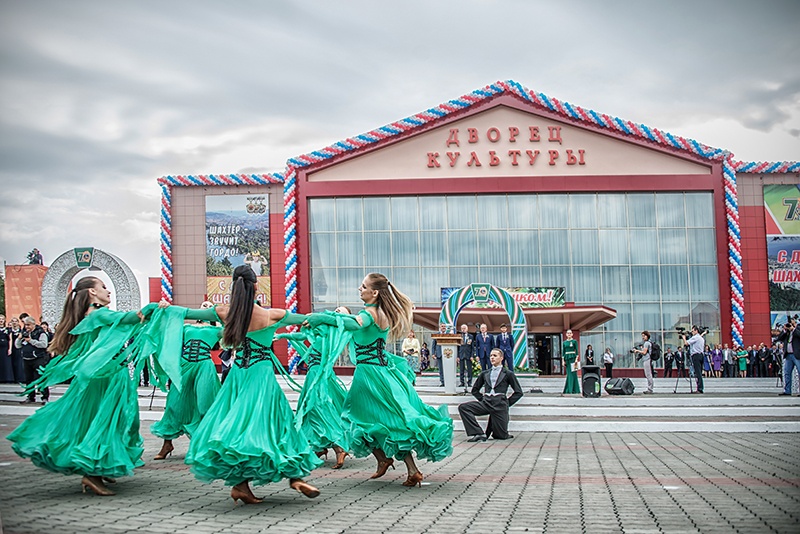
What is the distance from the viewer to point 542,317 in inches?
1551

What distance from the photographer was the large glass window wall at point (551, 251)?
41594mm

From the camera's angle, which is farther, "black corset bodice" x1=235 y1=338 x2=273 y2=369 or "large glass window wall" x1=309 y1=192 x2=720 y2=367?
"large glass window wall" x1=309 y1=192 x2=720 y2=367

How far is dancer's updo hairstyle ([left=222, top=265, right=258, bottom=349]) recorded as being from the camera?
737cm

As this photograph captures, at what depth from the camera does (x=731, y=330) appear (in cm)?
4034

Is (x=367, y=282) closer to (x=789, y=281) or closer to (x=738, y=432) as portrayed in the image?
(x=738, y=432)

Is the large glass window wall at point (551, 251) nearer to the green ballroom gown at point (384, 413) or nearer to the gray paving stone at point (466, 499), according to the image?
the gray paving stone at point (466, 499)

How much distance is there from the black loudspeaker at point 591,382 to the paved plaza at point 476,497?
865 cm

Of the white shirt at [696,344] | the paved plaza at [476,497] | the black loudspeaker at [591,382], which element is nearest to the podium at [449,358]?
the black loudspeaker at [591,382]

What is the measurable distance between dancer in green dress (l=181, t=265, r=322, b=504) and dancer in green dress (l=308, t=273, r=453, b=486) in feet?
2.20

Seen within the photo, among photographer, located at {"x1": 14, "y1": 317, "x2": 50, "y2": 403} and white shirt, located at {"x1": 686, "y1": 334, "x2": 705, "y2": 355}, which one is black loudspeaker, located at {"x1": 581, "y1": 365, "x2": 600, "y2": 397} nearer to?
white shirt, located at {"x1": 686, "y1": 334, "x2": 705, "y2": 355}

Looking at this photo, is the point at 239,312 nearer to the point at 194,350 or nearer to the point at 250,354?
the point at 250,354

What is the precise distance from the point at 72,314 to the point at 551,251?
35457mm

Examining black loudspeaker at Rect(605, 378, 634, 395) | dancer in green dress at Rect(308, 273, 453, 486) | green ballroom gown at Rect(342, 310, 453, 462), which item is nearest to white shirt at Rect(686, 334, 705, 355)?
black loudspeaker at Rect(605, 378, 634, 395)

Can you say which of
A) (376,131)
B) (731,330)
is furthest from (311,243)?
(731,330)
